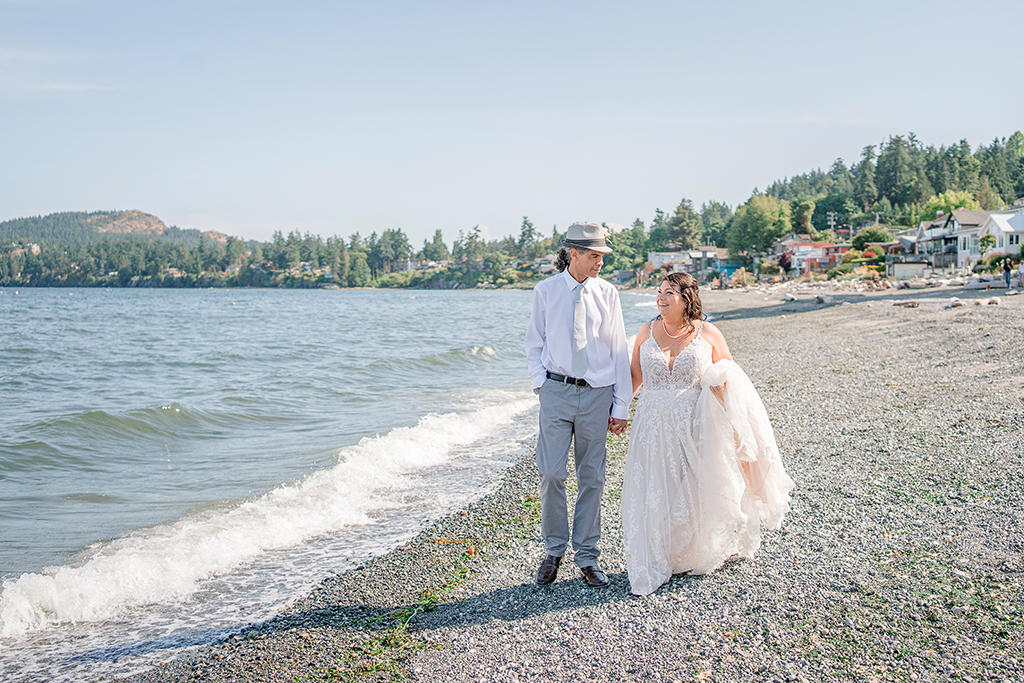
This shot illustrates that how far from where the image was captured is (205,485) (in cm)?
970

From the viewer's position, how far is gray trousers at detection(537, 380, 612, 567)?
4582 millimetres

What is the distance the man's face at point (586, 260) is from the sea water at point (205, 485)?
140 inches

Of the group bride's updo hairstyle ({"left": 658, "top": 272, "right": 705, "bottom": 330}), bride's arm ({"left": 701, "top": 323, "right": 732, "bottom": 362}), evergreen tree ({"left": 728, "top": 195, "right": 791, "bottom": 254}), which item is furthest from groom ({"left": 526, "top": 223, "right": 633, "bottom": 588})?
evergreen tree ({"left": 728, "top": 195, "right": 791, "bottom": 254})

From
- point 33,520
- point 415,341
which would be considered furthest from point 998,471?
point 415,341

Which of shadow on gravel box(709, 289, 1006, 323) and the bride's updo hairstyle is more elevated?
the bride's updo hairstyle

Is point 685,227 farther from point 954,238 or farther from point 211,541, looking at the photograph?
point 211,541

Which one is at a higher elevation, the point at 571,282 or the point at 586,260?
the point at 586,260

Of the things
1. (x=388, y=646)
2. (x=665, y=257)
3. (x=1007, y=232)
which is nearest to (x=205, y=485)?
(x=388, y=646)

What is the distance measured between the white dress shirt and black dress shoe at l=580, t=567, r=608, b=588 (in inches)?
42.0

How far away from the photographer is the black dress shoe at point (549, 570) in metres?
4.89

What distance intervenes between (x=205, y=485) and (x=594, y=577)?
6.92 meters

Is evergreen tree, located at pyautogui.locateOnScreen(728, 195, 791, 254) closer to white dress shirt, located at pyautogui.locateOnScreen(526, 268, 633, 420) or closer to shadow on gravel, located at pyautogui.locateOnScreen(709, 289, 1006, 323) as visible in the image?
shadow on gravel, located at pyautogui.locateOnScreen(709, 289, 1006, 323)

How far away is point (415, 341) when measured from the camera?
119 feet

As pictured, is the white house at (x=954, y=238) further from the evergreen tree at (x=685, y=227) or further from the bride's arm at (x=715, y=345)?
the evergreen tree at (x=685, y=227)
